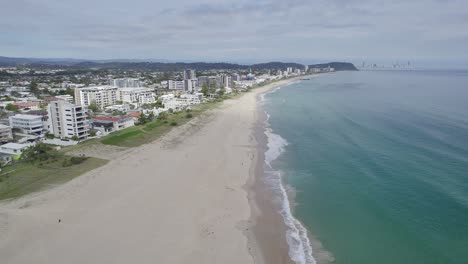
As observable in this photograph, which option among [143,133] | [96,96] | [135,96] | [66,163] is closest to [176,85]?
[135,96]

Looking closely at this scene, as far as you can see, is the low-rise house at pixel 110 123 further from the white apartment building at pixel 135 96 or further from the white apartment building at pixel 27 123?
the white apartment building at pixel 135 96

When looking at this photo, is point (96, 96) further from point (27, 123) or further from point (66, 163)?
point (66, 163)

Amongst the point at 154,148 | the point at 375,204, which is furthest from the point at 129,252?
the point at 154,148

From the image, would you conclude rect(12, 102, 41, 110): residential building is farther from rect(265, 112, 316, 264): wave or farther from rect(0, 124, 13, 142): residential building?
rect(265, 112, 316, 264): wave

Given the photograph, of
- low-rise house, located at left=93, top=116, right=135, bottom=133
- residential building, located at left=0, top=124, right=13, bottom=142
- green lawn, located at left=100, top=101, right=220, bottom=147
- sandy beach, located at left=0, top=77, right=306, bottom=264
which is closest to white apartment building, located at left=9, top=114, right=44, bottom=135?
residential building, located at left=0, top=124, right=13, bottom=142

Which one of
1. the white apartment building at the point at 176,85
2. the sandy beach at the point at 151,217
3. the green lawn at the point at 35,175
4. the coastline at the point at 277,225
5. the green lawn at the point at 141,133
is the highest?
the white apartment building at the point at 176,85

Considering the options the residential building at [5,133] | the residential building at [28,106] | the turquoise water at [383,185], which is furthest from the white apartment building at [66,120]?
the turquoise water at [383,185]

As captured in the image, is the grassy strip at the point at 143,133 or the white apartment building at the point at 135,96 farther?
the white apartment building at the point at 135,96

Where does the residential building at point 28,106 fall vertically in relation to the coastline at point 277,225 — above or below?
above
